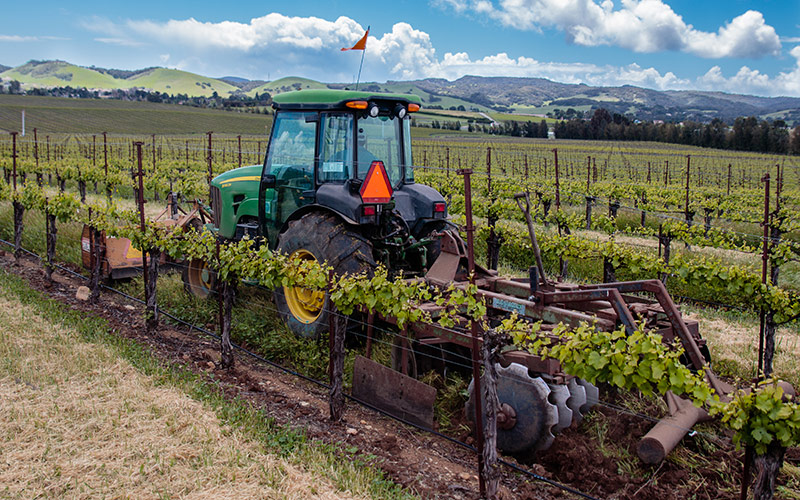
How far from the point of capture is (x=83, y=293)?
9.48 m

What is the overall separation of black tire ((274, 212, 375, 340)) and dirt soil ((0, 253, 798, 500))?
0.67 m

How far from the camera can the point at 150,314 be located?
7.86 m

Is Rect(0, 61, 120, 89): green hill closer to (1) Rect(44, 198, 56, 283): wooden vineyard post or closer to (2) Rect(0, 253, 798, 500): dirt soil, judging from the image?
(1) Rect(44, 198, 56, 283): wooden vineyard post

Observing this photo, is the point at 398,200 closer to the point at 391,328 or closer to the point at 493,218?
the point at 391,328

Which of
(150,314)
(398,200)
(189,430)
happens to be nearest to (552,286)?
(398,200)

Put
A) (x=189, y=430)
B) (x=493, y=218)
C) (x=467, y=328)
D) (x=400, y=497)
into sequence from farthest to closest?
(x=493, y=218) < (x=467, y=328) < (x=189, y=430) < (x=400, y=497)

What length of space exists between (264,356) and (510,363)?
Answer: 318 centimetres

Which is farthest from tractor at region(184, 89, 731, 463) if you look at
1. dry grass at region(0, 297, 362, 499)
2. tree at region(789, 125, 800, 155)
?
tree at region(789, 125, 800, 155)

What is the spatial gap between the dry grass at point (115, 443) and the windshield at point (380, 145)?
3084 millimetres

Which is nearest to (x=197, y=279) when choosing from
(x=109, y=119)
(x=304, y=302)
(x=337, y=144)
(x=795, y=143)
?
(x=304, y=302)

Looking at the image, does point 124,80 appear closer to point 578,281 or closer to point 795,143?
point 795,143

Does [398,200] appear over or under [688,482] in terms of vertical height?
over

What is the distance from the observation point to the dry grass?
4.25 metres

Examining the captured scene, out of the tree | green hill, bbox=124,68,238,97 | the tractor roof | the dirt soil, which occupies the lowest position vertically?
the dirt soil
